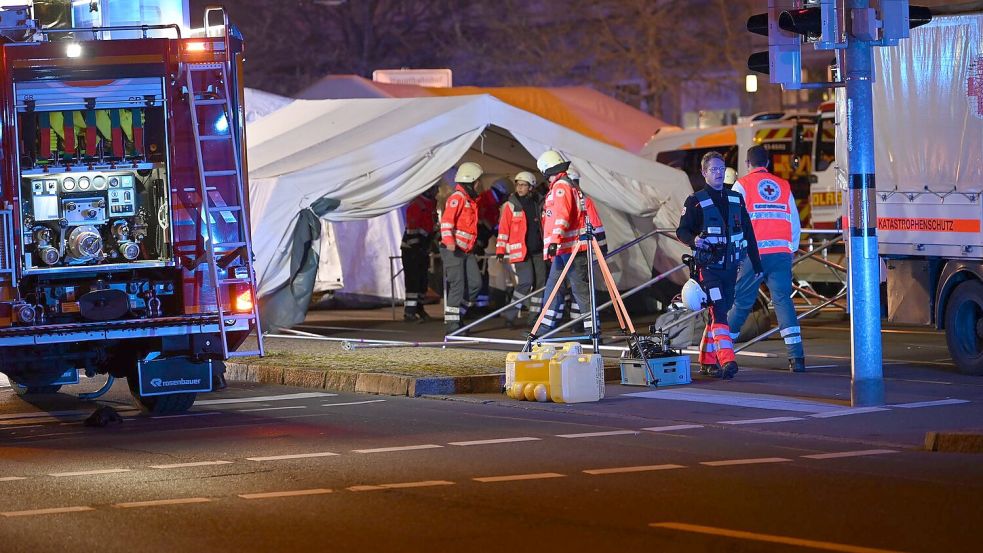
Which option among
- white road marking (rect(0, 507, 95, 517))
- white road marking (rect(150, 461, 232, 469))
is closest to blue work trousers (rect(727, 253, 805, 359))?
white road marking (rect(150, 461, 232, 469))

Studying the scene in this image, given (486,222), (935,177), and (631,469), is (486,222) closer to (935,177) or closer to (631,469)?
(935,177)

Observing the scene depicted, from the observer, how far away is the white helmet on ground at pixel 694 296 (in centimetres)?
1378

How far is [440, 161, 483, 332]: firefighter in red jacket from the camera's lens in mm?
20281

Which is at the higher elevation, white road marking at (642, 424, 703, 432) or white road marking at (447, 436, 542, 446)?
white road marking at (447, 436, 542, 446)

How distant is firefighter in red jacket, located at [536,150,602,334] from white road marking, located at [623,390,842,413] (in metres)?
4.33

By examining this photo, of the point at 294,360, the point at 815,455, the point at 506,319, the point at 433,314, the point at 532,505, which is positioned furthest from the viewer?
the point at 433,314

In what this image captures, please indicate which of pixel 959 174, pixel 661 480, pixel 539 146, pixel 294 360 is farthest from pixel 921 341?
pixel 661 480

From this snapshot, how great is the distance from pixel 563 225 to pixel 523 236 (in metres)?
2.10

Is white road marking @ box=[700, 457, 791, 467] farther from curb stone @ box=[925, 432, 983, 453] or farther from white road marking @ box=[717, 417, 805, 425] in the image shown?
white road marking @ box=[717, 417, 805, 425]

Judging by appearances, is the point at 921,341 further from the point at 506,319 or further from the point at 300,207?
the point at 300,207

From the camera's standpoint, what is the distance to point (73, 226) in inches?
496

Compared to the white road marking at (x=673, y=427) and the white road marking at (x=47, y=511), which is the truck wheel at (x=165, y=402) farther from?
the white road marking at (x=47, y=511)

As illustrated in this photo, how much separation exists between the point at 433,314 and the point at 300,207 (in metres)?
5.16

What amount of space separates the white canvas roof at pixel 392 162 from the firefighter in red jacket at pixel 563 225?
1.37m
